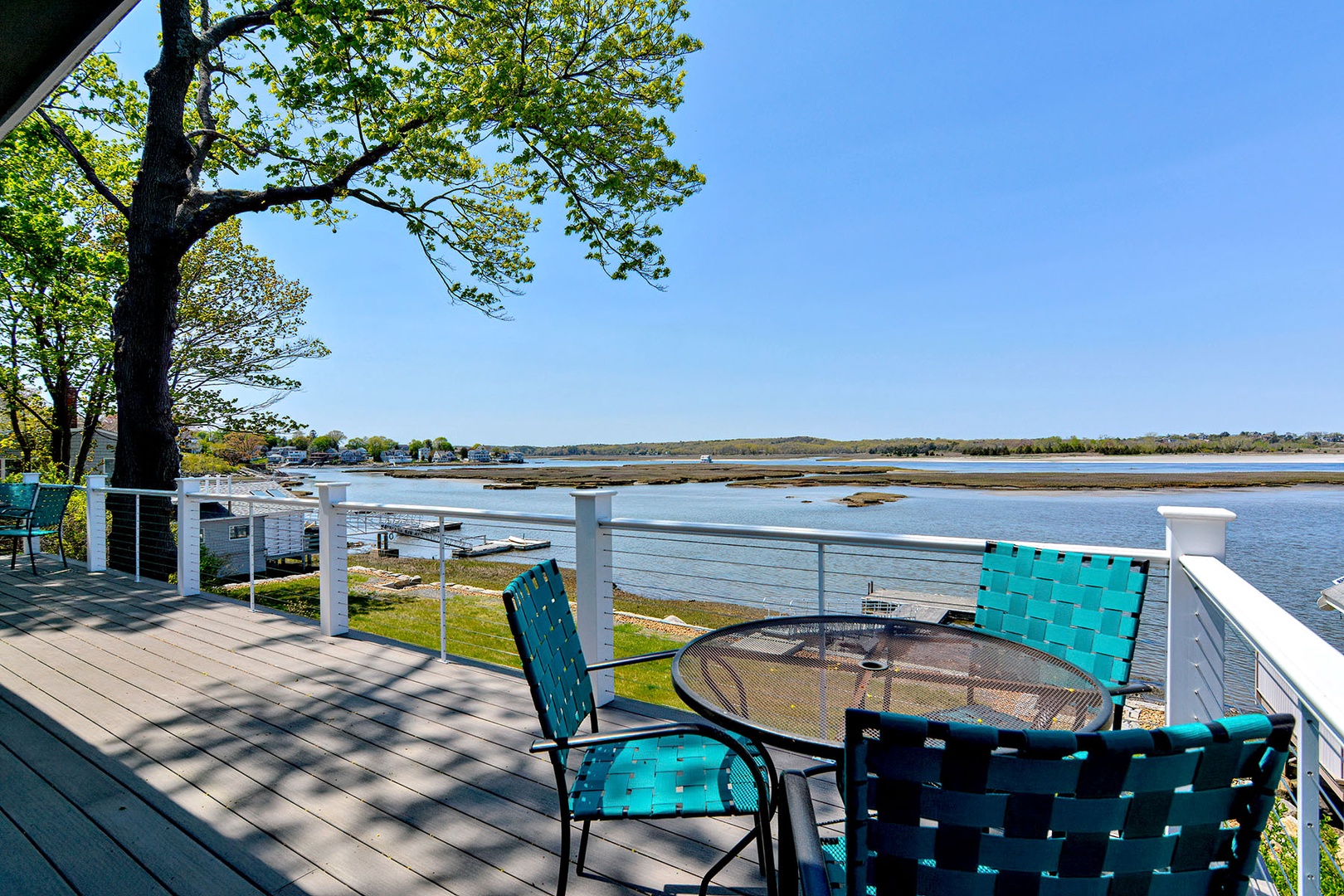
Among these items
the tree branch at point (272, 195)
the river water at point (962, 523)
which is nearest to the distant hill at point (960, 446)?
the river water at point (962, 523)

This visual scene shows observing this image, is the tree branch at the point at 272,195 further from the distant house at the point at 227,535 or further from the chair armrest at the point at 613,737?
the distant house at the point at 227,535

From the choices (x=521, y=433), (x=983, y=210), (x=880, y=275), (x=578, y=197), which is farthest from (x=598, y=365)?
(x=578, y=197)

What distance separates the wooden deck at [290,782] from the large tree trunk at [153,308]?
3853mm

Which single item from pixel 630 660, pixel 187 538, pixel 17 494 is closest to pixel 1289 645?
pixel 630 660

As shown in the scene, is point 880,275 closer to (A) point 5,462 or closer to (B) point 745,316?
(B) point 745,316

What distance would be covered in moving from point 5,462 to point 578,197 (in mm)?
17877

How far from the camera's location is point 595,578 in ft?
10.4

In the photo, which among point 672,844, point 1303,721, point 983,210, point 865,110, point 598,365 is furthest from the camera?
point 598,365

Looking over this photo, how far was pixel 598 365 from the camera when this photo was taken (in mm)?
34188

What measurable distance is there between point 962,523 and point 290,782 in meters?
36.9

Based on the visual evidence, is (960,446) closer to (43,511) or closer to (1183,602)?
(1183,602)

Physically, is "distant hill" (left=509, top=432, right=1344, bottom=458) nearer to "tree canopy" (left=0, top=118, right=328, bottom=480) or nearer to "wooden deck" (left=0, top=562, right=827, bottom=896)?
"tree canopy" (left=0, top=118, right=328, bottom=480)

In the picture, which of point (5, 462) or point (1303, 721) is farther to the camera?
point (5, 462)

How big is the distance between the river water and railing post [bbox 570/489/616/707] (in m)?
12.2
